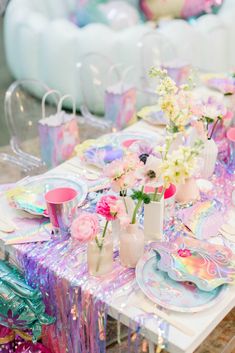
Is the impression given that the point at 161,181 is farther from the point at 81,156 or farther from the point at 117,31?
the point at 117,31

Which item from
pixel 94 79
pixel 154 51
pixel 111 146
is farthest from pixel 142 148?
pixel 154 51

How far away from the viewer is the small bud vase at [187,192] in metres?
1.62

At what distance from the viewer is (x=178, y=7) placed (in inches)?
155

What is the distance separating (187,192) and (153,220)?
0.84 ft

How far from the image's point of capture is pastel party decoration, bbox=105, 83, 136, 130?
2.59 meters

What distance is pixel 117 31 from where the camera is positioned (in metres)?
3.63

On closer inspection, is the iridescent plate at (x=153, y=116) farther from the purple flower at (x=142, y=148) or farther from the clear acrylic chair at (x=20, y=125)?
the clear acrylic chair at (x=20, y=125)

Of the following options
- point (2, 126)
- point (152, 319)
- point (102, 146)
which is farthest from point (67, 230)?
point (2, 126)

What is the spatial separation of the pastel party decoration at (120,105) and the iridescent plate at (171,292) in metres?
1.38

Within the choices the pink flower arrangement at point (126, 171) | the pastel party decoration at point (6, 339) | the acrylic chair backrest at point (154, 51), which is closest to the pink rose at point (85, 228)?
the pink flower arrangement at point (126, 171)

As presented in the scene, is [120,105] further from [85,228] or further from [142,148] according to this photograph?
[85,228]

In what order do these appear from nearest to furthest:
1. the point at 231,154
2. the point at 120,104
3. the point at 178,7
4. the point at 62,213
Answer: the point at 62,213 < the point at 231,154 < the point at 120,104 < the point at 178,7

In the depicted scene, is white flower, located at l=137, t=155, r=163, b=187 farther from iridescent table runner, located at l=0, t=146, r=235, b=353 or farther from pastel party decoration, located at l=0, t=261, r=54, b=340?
pastel party decoration, located at l=0, t=261, r=54, b=340

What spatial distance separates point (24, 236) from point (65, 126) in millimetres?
879
